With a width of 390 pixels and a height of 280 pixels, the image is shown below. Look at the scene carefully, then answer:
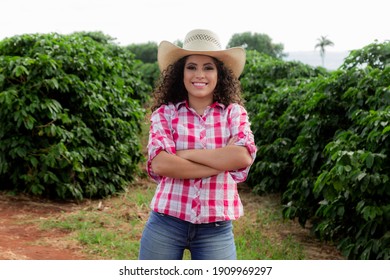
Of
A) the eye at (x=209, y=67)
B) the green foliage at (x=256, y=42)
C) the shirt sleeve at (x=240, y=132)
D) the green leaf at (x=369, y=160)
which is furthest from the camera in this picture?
the green foliage at (x=256, y=42)

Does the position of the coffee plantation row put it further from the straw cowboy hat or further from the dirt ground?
the straw cowboy hat

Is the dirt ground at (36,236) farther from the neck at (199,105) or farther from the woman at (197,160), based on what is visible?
the neck at (199,105)

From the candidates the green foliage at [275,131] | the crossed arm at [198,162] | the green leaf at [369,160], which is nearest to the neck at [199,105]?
the crossed arm at [198,162]

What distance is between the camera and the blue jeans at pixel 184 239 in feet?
8.29

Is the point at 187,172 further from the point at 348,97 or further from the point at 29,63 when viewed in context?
the point at 29,63

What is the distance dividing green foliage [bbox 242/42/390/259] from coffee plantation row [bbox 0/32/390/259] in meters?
0.01

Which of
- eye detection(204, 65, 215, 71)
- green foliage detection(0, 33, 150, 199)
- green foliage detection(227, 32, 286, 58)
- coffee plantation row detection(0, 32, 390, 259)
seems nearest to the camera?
eye detection(204, 65, 215, 71)

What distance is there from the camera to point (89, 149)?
6629mm

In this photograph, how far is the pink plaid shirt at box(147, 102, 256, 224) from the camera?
98.7 inches

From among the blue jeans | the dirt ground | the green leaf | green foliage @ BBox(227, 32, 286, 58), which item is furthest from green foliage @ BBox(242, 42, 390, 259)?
green foliage @ BBox(227, 32, 286, 58)

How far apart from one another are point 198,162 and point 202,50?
57cm

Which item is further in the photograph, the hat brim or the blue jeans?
the hat brim

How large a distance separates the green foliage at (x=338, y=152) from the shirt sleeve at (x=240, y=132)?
1.55 meters
